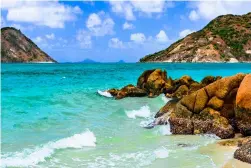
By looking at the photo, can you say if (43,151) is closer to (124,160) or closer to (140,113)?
(124,160)

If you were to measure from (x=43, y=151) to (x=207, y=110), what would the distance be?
9212mm

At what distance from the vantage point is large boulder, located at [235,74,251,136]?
62.0 feet

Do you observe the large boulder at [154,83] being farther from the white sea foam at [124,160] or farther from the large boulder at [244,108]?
the white sea foam at [124,160]

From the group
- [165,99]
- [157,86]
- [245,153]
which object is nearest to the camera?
[245,153]

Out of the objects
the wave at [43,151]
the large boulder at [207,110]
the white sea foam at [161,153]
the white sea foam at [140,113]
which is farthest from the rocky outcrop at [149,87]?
the white sea foam at [161,153]

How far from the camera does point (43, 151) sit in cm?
1683

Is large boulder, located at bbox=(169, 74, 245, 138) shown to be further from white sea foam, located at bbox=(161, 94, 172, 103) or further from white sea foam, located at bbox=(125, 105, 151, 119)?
white sea foam, located at bbox=(161, 94, 172, 103)

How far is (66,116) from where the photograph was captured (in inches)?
1066

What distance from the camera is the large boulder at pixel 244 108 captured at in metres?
18.9

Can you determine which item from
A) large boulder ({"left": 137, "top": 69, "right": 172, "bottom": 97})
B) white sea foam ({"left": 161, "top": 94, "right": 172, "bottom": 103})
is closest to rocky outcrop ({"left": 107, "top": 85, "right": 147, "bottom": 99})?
large boulder ({"left": 137, "top": 69, "right": 172, "bottom": 97})

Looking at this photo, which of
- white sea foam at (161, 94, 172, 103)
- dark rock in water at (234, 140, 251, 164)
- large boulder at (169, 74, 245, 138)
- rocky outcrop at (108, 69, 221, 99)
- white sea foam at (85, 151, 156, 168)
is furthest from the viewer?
rocky outcrop at (108, 69, 221, 99)

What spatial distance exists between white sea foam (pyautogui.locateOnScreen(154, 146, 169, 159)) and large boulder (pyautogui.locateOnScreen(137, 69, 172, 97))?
2260cm

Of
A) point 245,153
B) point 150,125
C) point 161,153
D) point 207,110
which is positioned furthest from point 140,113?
point 245,153

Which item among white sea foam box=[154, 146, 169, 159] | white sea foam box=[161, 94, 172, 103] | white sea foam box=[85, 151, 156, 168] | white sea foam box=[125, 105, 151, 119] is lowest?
white sea foam box=[125, 105, 151, 119]
